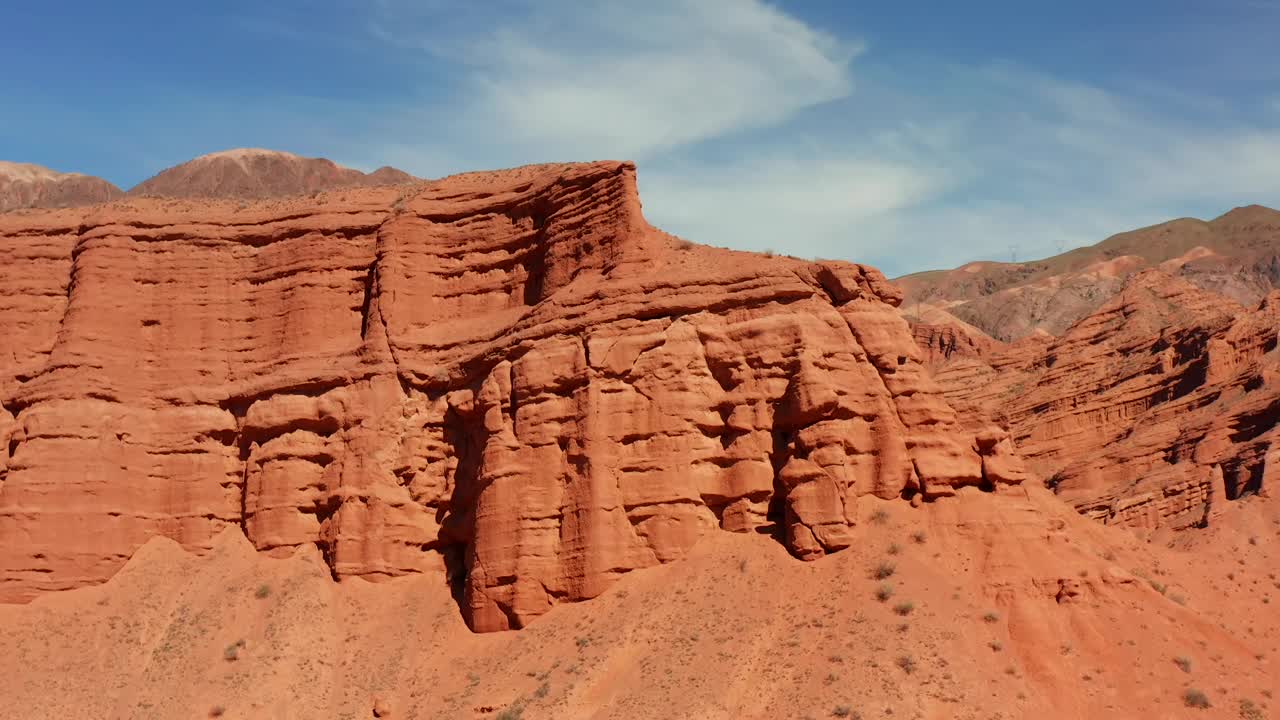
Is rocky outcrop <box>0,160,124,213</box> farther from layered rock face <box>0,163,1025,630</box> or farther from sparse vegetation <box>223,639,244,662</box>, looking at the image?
sparse vegetation <box>223,639,244,662</box>

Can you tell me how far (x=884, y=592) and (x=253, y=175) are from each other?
78438mm

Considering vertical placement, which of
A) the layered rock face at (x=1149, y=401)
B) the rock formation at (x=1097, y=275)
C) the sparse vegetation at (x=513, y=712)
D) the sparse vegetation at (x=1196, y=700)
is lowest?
the sparse vegetation at (x=1196, y=700)

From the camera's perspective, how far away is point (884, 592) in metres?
32.7

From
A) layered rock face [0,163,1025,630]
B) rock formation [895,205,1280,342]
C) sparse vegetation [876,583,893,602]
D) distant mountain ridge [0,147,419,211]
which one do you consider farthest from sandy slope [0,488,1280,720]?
rock formation [895,205,1280,342]

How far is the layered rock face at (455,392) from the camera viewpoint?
3681 centimetres

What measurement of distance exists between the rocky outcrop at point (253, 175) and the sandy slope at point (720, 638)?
57.0m

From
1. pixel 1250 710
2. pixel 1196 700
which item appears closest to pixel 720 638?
pixel 1196 700

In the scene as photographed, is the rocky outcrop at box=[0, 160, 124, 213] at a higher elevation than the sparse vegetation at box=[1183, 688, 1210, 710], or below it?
higher

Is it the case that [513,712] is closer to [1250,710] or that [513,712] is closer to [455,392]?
[455,392]

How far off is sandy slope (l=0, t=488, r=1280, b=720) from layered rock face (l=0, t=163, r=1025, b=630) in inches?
38.6

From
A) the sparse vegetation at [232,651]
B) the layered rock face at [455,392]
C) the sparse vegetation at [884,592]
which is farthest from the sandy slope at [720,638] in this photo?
the layered rock face at [455,392]

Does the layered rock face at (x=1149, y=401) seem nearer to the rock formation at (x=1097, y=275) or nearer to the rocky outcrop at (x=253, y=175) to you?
the rocky outcrop at (x=253, y=175)

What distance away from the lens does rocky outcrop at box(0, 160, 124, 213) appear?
95.9 meters

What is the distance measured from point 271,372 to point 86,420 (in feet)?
19.3
